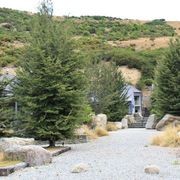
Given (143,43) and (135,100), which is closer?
(135,100)

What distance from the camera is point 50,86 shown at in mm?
21406

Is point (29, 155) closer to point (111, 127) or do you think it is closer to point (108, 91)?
point (111, 127)

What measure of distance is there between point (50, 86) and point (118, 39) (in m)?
73.5

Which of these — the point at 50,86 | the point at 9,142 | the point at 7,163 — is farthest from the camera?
the point at 50,86

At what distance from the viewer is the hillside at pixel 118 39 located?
233 feet

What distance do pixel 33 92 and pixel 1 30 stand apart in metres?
61.1

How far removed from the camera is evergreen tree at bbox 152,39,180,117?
34.2 meters

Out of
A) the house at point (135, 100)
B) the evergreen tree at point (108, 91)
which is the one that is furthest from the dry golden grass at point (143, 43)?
the evergreen tree at point (108, 91)

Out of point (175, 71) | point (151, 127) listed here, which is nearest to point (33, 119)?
point (175, 71)

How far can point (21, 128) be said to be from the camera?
72.7 ft

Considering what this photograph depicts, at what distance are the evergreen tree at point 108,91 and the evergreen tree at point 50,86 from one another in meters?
15.7

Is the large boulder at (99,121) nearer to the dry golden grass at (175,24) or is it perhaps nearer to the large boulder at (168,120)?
the large boulder at (168,120)

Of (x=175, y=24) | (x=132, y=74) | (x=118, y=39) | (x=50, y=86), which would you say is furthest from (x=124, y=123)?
(x=175, y=24)

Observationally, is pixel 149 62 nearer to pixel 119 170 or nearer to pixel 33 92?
pixel 33 92
